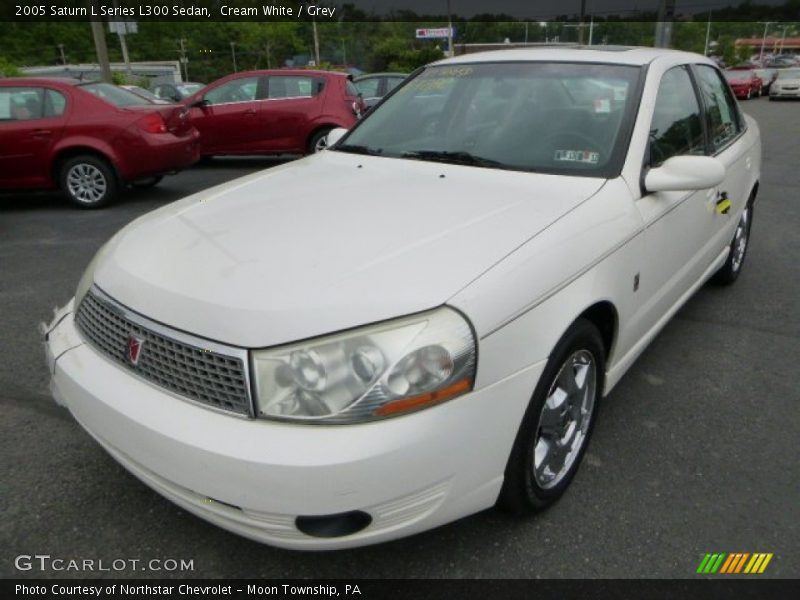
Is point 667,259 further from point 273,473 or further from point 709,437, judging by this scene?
point 273,473

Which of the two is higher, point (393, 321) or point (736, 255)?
point (393, 321)

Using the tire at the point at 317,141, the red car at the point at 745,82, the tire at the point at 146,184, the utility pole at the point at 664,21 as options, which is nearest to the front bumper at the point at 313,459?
the tire at the point at 146,184

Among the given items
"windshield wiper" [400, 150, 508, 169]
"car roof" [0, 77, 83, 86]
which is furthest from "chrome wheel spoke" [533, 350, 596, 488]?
"car roof" [0, 77, 83, 86]

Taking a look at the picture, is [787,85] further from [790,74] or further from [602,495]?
[602,495]

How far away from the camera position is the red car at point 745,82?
29.8 metres

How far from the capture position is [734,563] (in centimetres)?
211

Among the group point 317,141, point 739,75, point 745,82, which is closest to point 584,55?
point 317,141

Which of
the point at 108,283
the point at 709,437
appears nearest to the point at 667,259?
the point at 709,437

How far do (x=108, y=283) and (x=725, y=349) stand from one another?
3227 millimetres

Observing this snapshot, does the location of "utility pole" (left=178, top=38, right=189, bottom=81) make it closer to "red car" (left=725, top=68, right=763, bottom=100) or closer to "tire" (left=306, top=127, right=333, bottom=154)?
"red car" (left=725, top=68, right=763, bottom=100)

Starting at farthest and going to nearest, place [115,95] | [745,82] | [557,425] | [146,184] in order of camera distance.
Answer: [745,82] < [146,184] < [115,95] < [557,425]

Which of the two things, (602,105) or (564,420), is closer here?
(564,420)

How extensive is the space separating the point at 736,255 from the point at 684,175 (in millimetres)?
2377

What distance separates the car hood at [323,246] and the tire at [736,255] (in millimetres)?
2436
